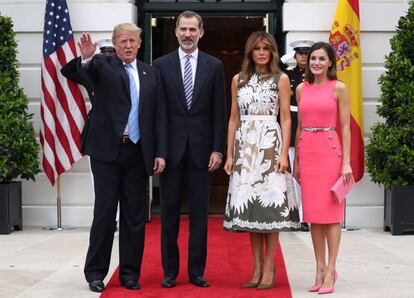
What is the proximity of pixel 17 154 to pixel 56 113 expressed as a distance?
72 cm

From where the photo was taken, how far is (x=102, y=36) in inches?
A: 433

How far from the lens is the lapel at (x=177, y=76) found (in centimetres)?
671

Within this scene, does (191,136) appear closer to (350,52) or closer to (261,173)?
(261,173)

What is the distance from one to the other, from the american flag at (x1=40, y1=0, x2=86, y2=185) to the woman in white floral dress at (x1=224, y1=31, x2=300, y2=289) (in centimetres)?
432

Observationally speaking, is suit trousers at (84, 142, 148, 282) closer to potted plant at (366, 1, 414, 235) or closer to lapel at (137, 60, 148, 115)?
lapel at (137, 60, 148, 115)

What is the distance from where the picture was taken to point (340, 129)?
662cm

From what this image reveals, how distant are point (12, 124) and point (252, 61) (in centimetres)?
433

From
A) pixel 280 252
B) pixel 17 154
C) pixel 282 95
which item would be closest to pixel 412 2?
pixel 280 252

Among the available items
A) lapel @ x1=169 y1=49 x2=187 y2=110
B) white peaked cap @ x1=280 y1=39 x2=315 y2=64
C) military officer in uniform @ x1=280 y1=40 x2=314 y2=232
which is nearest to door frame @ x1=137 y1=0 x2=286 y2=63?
white peaked cap @ x1=280 y1=39 x2=315 y2=64

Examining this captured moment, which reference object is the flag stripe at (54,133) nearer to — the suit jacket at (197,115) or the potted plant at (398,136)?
the potted plant at (398,136)

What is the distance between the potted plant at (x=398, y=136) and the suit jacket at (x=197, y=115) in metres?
3.71

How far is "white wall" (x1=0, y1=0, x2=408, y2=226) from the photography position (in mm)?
10930

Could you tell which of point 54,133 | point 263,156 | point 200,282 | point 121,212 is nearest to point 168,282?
point 200,282

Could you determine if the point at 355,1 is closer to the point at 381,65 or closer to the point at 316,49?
the point at 381,65
